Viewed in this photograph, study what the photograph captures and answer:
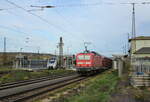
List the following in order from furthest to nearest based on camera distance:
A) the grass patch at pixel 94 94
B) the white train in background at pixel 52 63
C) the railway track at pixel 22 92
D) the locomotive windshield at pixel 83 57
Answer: the white train in background at pixel 52 63 < the locomotive windshield at pixel 83 57 < the railway track at pixel 22 92 < the grass patch at pixel 94 94

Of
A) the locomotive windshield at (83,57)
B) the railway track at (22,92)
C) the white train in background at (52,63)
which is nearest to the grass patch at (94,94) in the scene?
the railway track at (22,92)

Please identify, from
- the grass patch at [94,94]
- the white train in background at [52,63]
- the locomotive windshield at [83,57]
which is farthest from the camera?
the white train in background at [52,63]

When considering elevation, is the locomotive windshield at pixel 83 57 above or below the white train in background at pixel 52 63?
above

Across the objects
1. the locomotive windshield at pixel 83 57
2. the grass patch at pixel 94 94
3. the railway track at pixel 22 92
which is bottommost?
the railway track at pixel 22 92

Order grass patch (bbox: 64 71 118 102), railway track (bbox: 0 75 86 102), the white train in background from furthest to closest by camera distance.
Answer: the white train in background → railway track (bbox: 0 75 86 102) → grass patch (bbox: 64 71 118 102)

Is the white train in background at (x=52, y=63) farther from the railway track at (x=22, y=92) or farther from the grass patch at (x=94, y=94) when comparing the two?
the grass patch at (x=94, y=94)

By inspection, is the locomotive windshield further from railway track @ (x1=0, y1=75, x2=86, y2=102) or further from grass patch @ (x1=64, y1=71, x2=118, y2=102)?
grass patch @ (x1=64, y1=71, x2=118, y2=102)

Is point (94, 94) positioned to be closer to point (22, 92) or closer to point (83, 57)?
point (22, 92)

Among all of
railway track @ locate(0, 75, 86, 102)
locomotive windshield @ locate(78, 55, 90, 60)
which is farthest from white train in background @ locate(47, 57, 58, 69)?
railway track @ locate(0, 75, 86, 102)

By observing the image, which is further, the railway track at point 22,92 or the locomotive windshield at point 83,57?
the locomotive windshield at point 83,57

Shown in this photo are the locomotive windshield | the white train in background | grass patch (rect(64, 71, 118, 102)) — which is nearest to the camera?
grass patch (rect(64, 71, 118, 102))

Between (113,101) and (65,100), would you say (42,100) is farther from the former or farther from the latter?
(113,101)

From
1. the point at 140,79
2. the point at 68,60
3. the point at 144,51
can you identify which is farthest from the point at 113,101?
the point at 68,60

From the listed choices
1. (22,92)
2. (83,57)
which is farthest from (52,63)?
(22,92)
